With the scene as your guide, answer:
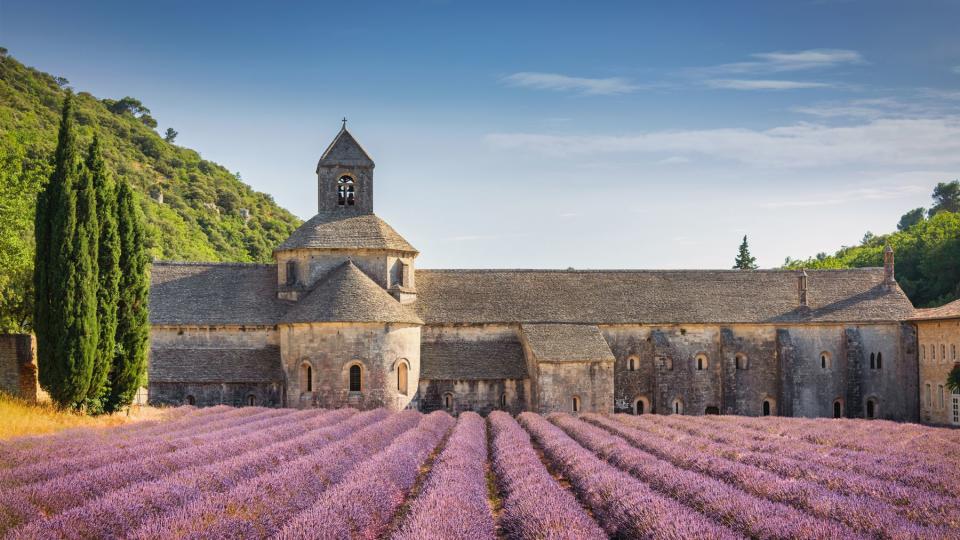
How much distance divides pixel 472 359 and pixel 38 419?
21543 millimetres

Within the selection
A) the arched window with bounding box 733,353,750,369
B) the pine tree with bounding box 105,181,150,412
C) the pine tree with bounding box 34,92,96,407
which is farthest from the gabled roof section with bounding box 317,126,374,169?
the arched window with bounding box 733,353,750,369

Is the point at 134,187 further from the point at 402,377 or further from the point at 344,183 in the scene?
the point at 402,377

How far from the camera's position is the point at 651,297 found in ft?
148

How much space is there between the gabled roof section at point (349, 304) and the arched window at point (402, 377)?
7.14ft

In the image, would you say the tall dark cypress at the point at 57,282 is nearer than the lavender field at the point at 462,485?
No

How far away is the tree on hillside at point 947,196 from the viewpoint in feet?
375

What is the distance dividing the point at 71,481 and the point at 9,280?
2591 cm

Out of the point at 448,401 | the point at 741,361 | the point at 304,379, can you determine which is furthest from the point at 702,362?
the point at 304,379

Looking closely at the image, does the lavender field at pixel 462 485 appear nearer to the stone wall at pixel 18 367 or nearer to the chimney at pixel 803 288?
the stone wall at pixel 18 367

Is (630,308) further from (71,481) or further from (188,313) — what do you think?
(71,481)

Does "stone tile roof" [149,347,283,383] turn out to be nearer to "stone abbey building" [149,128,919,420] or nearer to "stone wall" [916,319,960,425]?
"stone abbey building" [149,128,919,420]

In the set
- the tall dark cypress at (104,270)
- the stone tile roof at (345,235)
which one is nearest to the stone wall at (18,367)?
the tall dark cypress at (104,270)

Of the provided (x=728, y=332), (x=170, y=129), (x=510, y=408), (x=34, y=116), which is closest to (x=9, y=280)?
(x=510, y=408)

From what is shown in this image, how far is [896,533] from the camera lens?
10242mm
